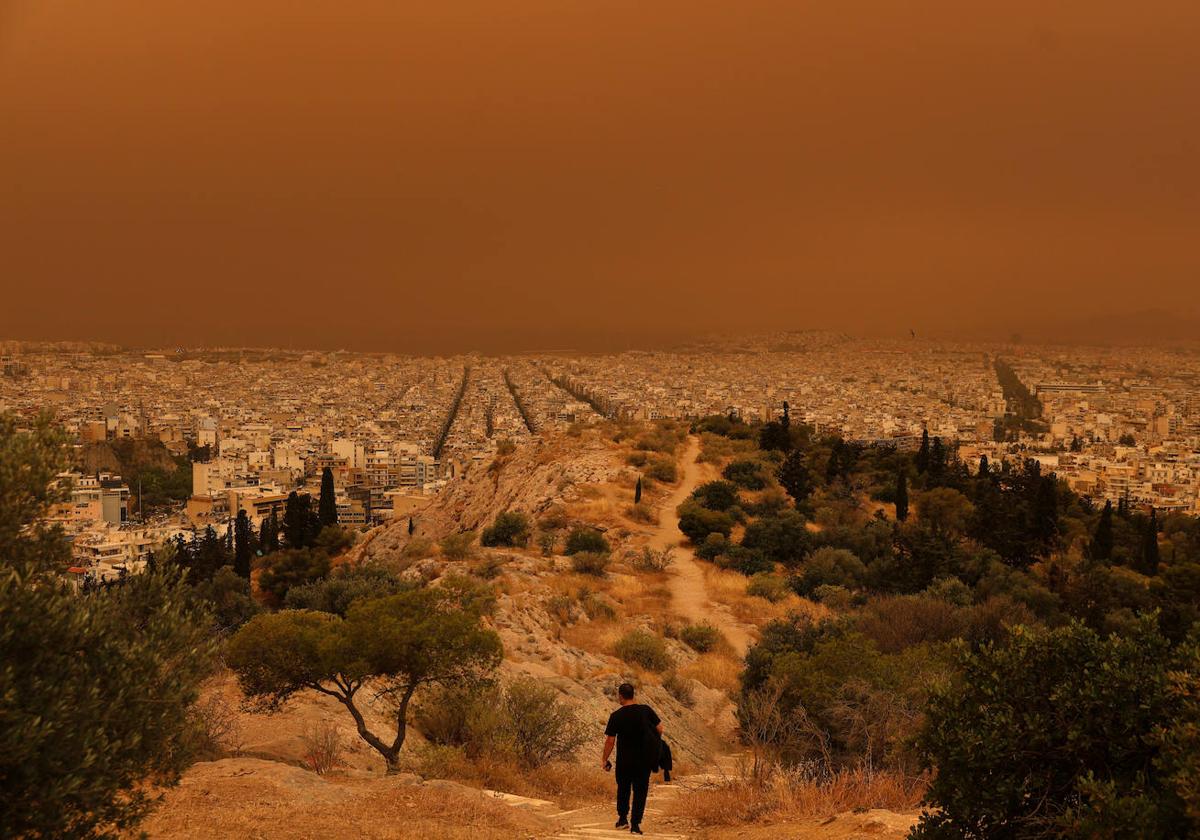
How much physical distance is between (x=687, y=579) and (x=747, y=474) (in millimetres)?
10563

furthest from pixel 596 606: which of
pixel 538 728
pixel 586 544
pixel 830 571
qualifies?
pixel 538 728

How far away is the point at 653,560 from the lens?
2047 cm

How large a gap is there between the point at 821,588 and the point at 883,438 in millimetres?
58302

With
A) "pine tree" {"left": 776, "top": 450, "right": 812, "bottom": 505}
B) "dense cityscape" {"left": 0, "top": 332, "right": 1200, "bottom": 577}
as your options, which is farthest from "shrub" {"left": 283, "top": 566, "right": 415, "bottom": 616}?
"pine tree" {"left": 776, "top": 450, "right": 812, "bottom": 505}

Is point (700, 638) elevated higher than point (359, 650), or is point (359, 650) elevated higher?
point (359, 650)

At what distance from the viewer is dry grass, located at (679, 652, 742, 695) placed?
43.7ft

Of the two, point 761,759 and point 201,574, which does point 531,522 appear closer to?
point 201,574

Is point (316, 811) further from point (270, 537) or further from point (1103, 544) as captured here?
point (270, 537)

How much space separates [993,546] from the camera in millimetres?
26703

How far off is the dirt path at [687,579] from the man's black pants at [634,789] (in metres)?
9.96

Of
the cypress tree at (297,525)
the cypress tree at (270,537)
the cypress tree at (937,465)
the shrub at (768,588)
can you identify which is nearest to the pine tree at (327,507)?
the cypress tree at (297,525)

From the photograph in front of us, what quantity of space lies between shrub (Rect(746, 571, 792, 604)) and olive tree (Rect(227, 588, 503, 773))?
1145 cm

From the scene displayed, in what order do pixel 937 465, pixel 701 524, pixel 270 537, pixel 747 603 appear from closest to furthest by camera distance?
1. pixel 747 603
2. pixel 701 524
3. pixel 937 465
4. pixel 270 537

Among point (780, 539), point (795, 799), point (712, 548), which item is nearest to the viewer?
point (795, 799)
